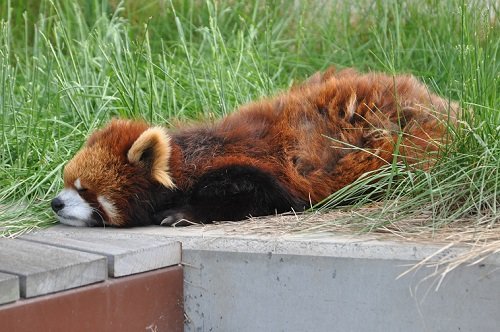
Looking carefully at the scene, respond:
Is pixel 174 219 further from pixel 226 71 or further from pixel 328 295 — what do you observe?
pixel 226 71

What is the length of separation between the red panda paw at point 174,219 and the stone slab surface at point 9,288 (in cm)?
107

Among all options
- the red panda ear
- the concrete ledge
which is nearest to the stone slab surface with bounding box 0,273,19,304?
the concrete ledge

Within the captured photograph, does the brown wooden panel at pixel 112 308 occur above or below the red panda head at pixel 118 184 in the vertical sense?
below

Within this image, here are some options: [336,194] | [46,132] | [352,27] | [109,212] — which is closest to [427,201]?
[336,194]

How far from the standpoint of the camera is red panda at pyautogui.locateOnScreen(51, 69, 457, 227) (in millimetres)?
4117

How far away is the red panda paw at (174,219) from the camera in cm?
403

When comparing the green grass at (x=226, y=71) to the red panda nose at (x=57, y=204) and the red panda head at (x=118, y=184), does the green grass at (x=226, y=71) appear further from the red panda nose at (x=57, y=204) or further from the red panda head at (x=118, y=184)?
the red panda head at (x=118, y=184)

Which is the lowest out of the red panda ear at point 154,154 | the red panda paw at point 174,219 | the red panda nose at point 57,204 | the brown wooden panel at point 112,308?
the brown wooden panel at point 112,308

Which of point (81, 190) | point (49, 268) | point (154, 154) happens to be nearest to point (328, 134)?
point (154, 154)

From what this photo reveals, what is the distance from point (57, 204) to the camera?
4.13 metres

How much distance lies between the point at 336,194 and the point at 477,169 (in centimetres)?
65

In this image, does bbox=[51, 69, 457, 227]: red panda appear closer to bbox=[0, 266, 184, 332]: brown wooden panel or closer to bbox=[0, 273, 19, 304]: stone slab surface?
bbox=[0, 266, 184, 332]: brown wooden panel

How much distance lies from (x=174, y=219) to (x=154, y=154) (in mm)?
312

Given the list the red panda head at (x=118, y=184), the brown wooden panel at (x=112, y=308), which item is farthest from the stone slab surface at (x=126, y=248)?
the red panda head at (x=118, y=184)
